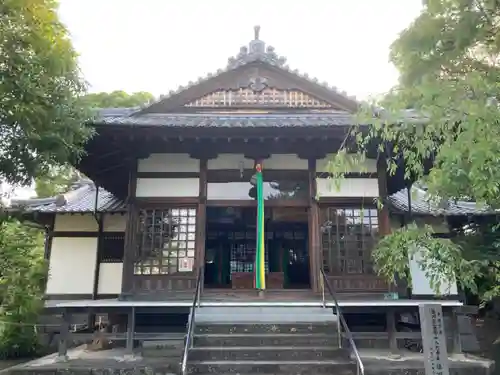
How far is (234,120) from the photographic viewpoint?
31.7ft

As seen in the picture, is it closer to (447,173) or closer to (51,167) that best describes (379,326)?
(447,173)

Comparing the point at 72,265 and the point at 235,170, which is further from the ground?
the point at 235,170

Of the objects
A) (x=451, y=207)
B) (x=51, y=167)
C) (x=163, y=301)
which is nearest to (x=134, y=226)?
(x=163, y=301)

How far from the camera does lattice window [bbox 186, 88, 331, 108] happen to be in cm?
1077

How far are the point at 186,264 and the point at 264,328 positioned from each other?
8.17ft

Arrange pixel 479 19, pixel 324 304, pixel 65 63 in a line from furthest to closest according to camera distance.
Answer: pixel 324 304 → pixel 65 63 → pixel 479 19

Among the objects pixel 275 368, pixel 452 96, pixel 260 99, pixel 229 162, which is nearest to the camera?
pixel 452 96

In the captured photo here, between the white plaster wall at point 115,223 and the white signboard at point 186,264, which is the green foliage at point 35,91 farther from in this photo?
the white plaster wall at point 115,223

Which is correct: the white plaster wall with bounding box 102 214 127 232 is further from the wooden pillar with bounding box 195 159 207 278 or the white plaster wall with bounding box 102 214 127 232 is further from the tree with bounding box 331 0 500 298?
the tree with bounding box 331 0 500 298

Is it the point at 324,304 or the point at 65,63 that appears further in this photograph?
the point at 324,304

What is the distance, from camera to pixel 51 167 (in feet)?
22.7

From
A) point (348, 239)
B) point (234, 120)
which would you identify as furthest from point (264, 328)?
point (234, 120)

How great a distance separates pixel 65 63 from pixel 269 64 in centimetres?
568

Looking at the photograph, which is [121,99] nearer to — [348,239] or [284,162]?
[284,162]
